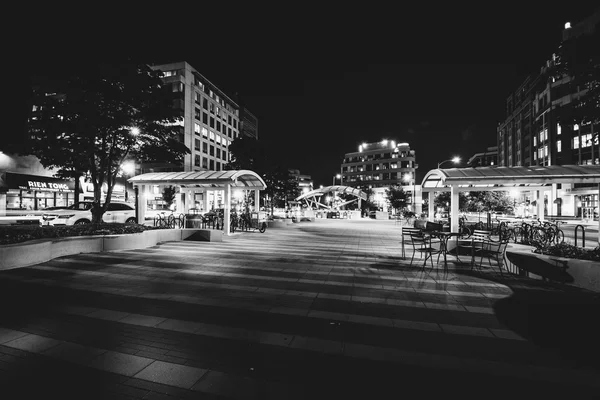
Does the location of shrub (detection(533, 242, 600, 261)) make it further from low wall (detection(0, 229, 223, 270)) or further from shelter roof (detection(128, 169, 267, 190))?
shelter roof (detection(128, 169, 267, 190))

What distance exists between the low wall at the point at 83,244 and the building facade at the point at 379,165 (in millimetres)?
81408

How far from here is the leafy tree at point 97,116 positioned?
9344 millimetres

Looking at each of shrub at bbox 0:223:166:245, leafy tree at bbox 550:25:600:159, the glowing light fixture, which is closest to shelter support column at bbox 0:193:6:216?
the glowing light fixture

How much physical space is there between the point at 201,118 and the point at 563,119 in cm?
5527

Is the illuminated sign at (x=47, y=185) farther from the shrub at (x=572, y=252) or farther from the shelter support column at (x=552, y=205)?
the shelter support column at (x=552, y=205)

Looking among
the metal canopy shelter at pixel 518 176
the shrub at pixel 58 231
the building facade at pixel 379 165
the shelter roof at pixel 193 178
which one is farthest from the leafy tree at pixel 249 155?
the building facade at pixel 379 165

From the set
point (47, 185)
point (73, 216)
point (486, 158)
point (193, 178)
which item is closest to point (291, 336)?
point (193, 178)

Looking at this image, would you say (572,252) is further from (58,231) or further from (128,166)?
(128,166)

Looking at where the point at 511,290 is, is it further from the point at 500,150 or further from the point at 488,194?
the point at 500,150

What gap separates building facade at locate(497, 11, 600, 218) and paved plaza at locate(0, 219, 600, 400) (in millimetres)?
3992

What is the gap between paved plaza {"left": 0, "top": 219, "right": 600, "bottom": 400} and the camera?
2.63 meters

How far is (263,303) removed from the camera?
15.9ft

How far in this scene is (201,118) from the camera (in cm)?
5459

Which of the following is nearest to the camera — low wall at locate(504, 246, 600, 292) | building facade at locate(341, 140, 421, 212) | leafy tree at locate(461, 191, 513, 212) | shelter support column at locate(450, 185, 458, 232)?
low wall at locate(504, 246, 600, 292)
